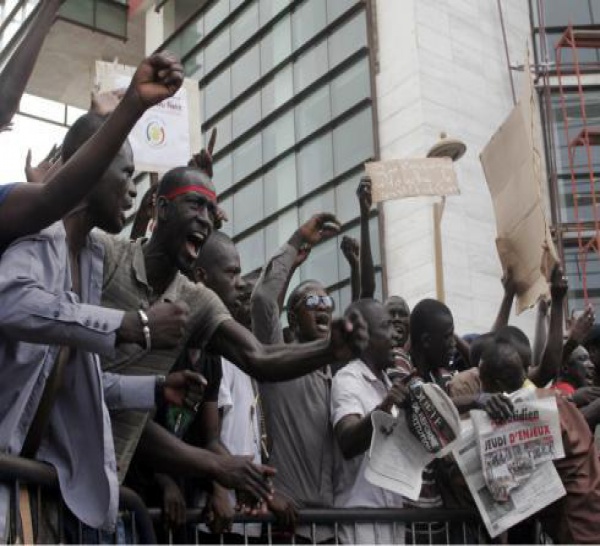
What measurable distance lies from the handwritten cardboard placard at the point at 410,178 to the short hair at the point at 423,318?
4.07 ft

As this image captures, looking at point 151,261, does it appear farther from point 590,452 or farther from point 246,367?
point 590,452

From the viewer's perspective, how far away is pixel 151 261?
376 cm

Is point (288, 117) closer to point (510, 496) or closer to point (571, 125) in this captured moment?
point (571, 125)

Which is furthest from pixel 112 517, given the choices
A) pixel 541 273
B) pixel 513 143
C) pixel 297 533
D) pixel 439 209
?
pixel 439 209

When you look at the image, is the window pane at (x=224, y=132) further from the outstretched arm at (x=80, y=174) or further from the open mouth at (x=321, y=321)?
the outstretched arm at (x=80, y=174)

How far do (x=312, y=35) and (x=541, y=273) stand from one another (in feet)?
45.6

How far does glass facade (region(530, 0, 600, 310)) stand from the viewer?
654 inches

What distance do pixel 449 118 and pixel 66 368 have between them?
47.7 ft

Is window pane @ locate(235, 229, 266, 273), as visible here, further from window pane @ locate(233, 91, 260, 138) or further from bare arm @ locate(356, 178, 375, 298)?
bare arm @ locate(356, 178, 375, 298)

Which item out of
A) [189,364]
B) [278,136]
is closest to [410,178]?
[189,364]

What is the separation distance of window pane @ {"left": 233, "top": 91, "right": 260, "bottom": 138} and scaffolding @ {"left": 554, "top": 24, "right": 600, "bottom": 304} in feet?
19.3

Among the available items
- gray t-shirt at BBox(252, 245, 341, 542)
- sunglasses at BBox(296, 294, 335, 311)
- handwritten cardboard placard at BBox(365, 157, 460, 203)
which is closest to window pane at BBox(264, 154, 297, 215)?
handwritten cardboard placard at BBox(365, 157, 460, 203)

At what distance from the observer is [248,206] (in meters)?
20.1

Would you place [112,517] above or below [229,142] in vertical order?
below
